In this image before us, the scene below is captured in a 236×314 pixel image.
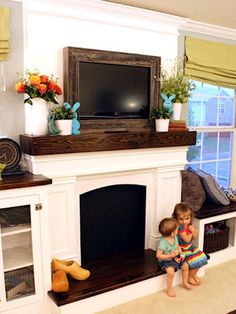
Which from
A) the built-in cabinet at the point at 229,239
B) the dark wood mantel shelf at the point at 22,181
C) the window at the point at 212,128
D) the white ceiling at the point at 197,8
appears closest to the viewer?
the dark wood mantel shelf at the point at 22,181

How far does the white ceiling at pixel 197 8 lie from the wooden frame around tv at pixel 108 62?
16.0 inches

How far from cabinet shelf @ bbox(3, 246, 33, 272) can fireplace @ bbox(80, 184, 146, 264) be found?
Answer: 61cm

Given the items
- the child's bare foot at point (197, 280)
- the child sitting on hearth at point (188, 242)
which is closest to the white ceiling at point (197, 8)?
the child sitting on hearth at point (188, 242)

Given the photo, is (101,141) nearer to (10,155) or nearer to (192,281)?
(10,155)

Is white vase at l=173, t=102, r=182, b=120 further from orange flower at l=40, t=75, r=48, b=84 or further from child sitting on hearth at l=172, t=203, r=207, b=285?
orange flower at l=40, t=75, r=48, b=84

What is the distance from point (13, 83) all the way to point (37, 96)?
230mm

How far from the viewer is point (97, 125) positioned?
2.70 m

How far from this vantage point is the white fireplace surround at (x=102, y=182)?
2.43m

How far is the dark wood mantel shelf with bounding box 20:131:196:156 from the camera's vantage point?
7.50 feet

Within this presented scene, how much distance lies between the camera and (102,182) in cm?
276

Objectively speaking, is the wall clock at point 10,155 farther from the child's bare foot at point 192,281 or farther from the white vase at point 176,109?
the child's bare foot at point 192,281

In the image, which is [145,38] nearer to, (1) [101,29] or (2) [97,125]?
(1) [101,29]

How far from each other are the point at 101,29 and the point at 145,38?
451 millimetres

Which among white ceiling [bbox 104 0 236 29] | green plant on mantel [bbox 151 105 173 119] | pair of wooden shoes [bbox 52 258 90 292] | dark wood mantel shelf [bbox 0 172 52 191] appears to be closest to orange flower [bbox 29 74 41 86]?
dark wood mantel shelf [bbox 0 172 52 191]
